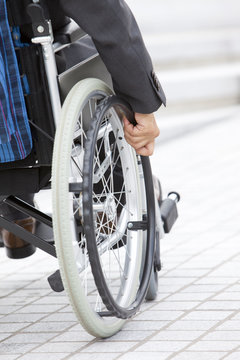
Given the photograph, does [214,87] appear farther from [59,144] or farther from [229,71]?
[59,144]

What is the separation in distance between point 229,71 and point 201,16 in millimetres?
1684

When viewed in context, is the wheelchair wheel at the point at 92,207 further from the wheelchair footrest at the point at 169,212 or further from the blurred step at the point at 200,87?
the blurred step at the point at 200,87

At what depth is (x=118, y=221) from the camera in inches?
121

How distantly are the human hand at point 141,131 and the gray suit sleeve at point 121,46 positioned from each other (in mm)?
55

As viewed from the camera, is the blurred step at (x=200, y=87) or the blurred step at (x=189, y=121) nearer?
the blurred step at (x=189, y=121)

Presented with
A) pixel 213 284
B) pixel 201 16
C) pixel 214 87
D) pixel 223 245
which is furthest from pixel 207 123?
pixel 213 284

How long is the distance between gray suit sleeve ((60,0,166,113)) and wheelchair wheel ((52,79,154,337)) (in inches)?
3.5

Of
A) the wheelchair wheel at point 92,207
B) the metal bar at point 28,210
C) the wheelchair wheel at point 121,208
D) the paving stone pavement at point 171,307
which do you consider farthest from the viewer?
the metal bar at point 28,210

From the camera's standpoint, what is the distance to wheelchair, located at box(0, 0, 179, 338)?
2.49 meters

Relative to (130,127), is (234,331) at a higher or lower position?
lower

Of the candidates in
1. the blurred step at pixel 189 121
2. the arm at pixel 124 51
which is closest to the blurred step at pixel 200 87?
the blurred step at pixel 189 121

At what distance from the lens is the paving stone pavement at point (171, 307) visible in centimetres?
271

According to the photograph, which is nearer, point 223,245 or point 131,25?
point 131,25

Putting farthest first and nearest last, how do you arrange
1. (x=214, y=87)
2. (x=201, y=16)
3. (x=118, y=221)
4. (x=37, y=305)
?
(x=201, y=16), (x=214, y=87), (x=37, y=305), (x=118, y=221)
